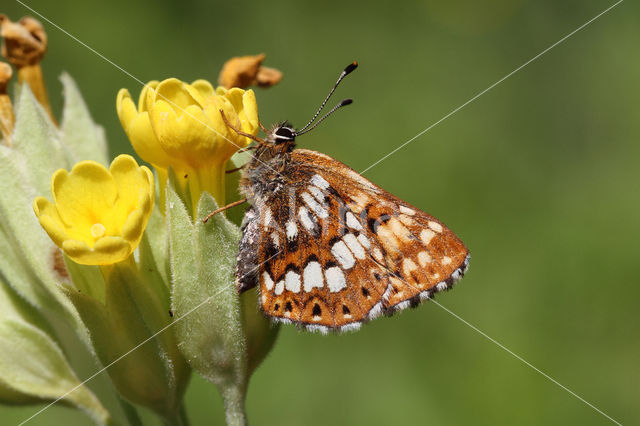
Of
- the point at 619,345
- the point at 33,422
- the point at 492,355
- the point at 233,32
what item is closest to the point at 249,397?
the point at 33,422

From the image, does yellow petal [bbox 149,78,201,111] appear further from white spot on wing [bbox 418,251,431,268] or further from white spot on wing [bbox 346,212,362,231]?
white spot on wing [bbox 418,251,431,268]

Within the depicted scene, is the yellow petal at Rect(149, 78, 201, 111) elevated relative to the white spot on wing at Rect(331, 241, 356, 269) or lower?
elevated

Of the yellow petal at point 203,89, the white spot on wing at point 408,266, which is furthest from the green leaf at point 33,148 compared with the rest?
the white spot on wing at point 408,266

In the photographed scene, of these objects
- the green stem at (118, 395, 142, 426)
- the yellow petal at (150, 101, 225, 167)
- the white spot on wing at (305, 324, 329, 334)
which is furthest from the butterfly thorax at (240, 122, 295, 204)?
the green stem at (118, 395, 142, 426)

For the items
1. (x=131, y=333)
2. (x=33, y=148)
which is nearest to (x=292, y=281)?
(x=131, y=333)

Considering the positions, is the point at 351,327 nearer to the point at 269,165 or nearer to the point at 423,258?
the point at 423,258

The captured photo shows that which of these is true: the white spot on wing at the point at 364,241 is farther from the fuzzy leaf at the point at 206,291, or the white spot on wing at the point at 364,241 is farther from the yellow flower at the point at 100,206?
the yellow flower at the point at 100,206
